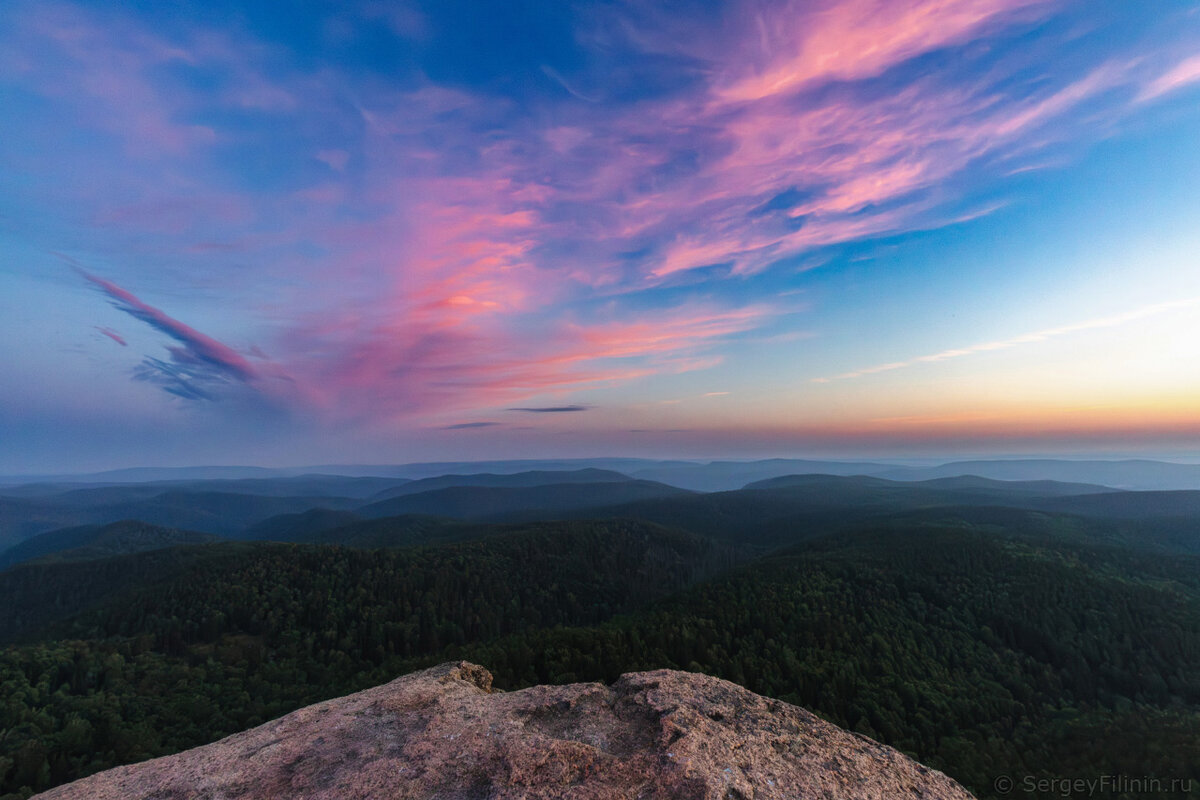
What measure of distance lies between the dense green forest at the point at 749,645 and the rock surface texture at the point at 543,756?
2448 centimetres

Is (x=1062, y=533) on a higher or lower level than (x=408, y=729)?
lower

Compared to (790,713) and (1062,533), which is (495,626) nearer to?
(790,713)

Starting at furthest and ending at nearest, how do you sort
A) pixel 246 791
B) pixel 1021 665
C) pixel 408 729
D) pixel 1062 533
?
pixel 1062 533 < pixel 1021 665 < pixel 408 729 < pixel 246 791

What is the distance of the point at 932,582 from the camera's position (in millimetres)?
62000

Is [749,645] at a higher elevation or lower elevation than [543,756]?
lower

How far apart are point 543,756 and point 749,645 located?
44.8m

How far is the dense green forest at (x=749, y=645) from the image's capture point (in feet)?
102

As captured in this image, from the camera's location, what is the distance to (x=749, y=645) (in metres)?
44.3

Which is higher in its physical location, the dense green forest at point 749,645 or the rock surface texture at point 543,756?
the rock surface texture at point 543,756

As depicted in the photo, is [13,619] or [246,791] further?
[13,619]

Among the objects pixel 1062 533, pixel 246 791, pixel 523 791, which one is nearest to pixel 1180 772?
pixel 523 791

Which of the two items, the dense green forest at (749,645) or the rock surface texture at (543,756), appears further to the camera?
the dense green forest at (749,645)

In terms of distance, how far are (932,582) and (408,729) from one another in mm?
79471

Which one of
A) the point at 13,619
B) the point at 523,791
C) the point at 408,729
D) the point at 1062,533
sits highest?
the point at 523,791
